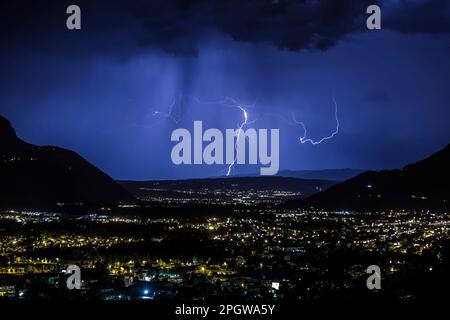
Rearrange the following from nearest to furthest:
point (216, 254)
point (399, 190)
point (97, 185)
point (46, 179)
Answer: point (216, 254) → point (399, 190) → point (46, 179) → point (97, 185)

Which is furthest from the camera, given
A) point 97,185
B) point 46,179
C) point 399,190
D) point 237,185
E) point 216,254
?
point 237,185

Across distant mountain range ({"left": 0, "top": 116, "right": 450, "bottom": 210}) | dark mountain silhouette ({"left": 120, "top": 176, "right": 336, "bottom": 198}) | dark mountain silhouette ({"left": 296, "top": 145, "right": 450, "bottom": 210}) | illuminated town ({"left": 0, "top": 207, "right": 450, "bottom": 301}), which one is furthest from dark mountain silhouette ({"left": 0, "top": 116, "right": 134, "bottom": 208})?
dark mountain silhouette ({"left": 120, "top": 176, "right": 336, "bottom": 198})

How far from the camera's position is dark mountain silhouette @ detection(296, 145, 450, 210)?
43219 mm

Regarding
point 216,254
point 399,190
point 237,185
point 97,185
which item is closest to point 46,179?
point 97,185

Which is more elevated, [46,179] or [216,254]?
[46,179]

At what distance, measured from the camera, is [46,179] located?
2185 inches

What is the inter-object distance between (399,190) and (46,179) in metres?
31.7

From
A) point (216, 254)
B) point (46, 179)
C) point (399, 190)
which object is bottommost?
point (216, 254)

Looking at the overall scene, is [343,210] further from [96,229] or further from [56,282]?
[56,282]

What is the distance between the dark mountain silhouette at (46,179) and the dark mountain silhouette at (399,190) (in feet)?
70.6

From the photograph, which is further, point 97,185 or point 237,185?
point 237,185

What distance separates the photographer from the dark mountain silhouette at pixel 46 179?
50375 mm

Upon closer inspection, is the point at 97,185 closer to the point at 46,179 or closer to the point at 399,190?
the point at 46,179

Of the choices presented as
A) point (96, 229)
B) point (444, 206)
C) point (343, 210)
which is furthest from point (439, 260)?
point (343, 210)
